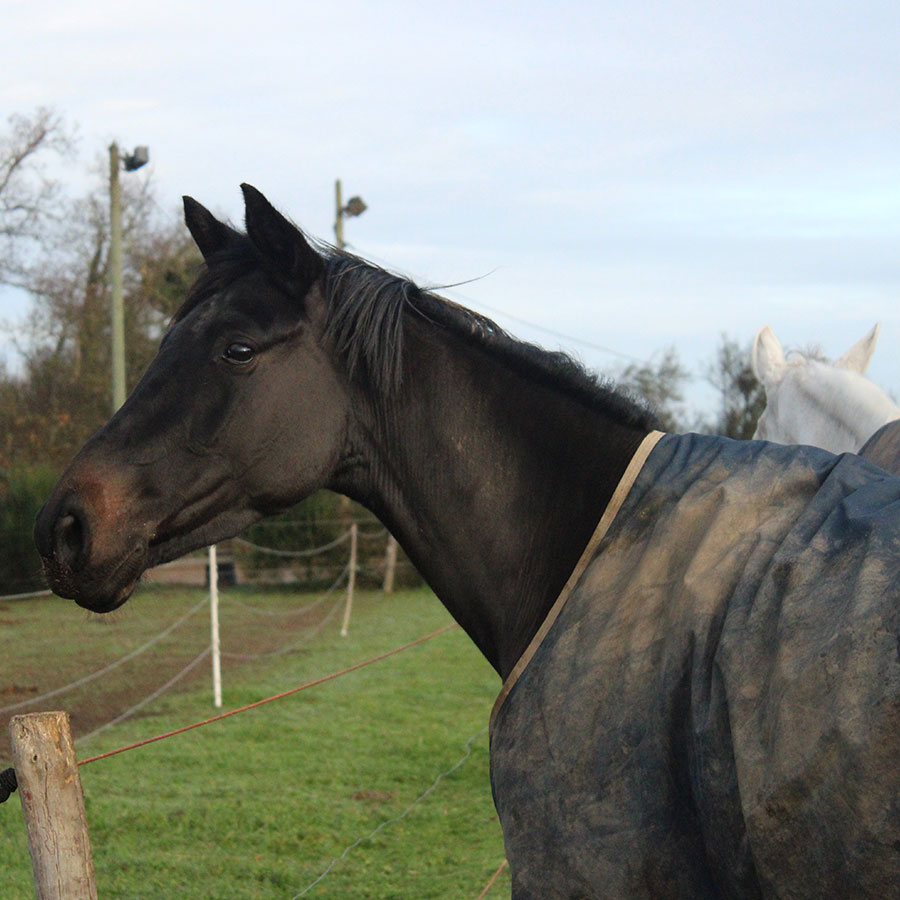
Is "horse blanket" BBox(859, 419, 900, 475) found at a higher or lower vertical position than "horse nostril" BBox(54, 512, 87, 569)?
higher

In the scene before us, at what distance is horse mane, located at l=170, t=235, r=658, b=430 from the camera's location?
7.16 ft

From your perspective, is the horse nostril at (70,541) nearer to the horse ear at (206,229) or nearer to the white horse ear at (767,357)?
the horse ear at (206,229)

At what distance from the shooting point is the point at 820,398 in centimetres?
437

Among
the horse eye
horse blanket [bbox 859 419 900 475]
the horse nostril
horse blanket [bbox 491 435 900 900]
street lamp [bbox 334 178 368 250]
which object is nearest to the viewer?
horse blanket [bbox 491 435 900 900]

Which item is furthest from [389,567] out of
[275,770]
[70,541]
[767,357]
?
[70,541]

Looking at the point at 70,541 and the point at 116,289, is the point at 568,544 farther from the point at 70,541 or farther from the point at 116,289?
the point at 116,289

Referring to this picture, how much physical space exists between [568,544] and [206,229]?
1149 millimetres

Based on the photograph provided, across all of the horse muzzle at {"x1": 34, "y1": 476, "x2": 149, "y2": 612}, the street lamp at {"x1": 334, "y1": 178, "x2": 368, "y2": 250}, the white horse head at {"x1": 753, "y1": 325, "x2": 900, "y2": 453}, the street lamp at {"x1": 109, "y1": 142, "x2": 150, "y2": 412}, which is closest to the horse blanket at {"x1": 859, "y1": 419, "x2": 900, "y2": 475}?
the white horse head at {"x1": 753, "y1": 325, "x2": 900, "y2": 453}

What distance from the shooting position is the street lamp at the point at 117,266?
1413cm

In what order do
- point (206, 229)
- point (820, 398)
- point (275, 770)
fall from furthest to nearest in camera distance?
point (275, 770)
point (820, 398)
point (206, 229)

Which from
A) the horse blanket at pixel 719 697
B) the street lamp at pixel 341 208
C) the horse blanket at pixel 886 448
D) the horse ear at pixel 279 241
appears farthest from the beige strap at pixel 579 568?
the street lamp at pixel 341 208

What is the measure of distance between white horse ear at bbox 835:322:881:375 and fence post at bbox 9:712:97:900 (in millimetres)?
3899

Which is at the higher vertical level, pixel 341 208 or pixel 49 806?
pixel 341 208

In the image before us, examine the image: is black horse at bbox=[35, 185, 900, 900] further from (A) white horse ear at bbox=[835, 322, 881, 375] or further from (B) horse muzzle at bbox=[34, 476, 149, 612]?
(A) white horse ear at bbox=[835, 322, 881, 375]
